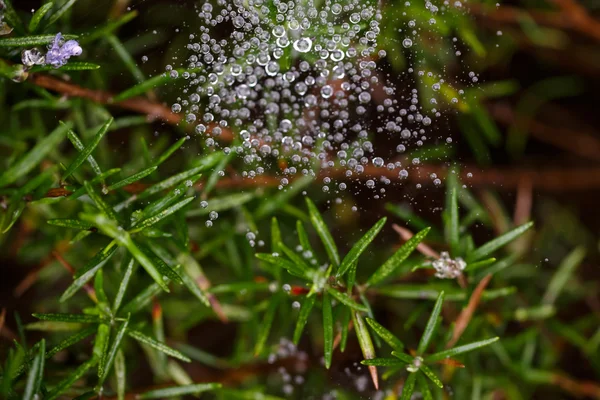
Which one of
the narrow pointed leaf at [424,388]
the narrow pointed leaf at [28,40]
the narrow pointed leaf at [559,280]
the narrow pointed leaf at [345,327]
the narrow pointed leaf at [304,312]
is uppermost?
the narrow pointed leaf at [28,40]

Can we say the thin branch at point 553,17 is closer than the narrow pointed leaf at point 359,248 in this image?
No

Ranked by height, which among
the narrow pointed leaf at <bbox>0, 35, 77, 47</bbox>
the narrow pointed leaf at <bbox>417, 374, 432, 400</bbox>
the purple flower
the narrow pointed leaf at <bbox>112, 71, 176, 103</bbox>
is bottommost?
the narrow pointed leaf at <bbox>417, 374, 432, 400</bbox>

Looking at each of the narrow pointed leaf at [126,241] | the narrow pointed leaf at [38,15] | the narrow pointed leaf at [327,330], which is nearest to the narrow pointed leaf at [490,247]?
the narrow pointed leaf at [327,330]

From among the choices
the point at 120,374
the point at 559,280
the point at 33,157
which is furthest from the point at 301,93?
the point at 559,280

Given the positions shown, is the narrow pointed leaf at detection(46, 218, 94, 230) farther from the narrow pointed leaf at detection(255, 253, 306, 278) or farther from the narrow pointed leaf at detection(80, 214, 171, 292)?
the narrow pointed leaf at detection(255, 253, 306, 278)

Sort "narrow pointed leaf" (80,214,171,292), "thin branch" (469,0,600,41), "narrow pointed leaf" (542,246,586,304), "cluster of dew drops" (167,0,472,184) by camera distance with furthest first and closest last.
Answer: "thin branch" (469,0,600,41) < "narrow pointed leaf" (542,246,586,304) < "cluster of dew drops" (167,0,472,184) < "narrow pointed leaf" (80,214,171,292)

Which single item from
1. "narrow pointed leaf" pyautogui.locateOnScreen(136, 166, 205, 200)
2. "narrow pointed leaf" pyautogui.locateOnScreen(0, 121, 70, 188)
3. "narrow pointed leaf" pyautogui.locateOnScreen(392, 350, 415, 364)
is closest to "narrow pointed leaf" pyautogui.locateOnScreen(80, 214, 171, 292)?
"narrow pointed leaf" pyautogui.locateOnScreen(136, 166, 205, 200)

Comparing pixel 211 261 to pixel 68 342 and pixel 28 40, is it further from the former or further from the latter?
pixel 28 40

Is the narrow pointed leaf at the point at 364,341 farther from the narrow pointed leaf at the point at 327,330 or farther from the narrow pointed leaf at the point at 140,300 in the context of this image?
the narrow pointed leaf at the point at 140,300

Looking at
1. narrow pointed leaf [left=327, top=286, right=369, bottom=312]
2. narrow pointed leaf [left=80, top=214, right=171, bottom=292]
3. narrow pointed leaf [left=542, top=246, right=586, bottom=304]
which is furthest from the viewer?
narrow pointed leaf [left=542, top=246, right=586, bottom=304]
